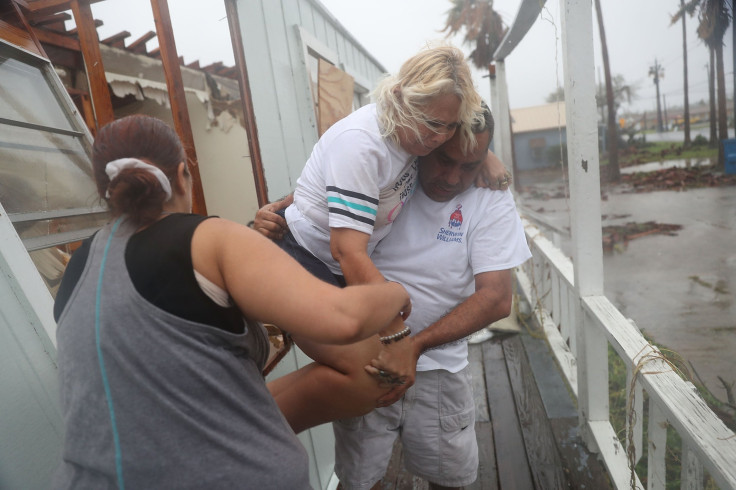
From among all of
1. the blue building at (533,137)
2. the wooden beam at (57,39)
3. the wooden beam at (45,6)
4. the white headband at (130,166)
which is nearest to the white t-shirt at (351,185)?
the white headband at (130,166)

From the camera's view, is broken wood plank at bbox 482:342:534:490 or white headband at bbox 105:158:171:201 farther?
broken wood plank at bbox 482:342:534:490

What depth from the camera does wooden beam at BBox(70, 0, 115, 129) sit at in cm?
161

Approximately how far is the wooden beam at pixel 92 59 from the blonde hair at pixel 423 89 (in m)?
0.97

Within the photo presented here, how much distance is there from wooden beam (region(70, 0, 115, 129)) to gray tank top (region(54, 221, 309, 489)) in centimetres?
96

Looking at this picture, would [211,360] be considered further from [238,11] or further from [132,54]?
[132,54]

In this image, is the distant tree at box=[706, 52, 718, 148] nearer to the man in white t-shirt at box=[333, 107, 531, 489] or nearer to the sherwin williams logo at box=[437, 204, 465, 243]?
the man in white t-shirt at box=[333, 107, 531, 489]

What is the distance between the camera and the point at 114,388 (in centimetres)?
83

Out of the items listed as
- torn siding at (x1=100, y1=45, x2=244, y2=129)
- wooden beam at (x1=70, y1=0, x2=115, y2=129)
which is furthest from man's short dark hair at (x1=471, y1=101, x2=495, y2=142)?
torn siding at (x1=100, y1=45, x2=244, y2=129)

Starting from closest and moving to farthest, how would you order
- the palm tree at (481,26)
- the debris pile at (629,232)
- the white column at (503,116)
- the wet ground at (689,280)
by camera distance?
the wet ground at (689,280) → the white column at (503,116) → the debris pile at (629,232) → the palm tree at (481,26)

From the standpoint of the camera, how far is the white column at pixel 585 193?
7.04 feet

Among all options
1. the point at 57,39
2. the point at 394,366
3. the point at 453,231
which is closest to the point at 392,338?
the point at 394,366

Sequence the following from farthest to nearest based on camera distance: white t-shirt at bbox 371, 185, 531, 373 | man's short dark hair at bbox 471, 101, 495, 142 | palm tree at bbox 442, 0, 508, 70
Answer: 1. palm tree at bbox 442, 0, 508, 70
2. white t-shirt at bbox 371, 185, 531, 373
3. man's short dark hair at bbox 471, 101, 495, 142

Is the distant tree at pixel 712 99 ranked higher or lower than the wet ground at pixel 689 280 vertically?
higher

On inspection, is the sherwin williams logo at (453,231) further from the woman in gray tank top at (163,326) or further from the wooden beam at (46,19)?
the wooden beam at (46,19)
